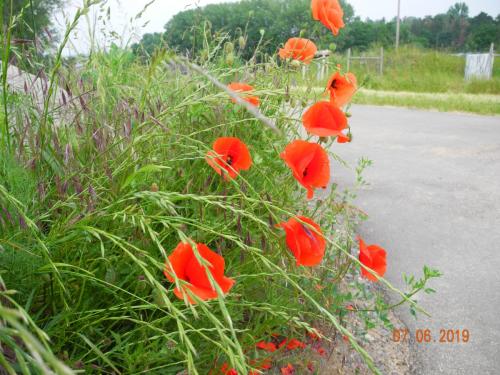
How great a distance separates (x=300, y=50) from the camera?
2.17 m

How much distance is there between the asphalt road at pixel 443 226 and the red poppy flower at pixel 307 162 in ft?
3.10

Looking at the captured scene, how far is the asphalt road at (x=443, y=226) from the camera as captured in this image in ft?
6.98

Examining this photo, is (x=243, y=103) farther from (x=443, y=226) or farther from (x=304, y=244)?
(x=443, y=226)

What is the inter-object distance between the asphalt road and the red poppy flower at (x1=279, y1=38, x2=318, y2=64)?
47.1 inches

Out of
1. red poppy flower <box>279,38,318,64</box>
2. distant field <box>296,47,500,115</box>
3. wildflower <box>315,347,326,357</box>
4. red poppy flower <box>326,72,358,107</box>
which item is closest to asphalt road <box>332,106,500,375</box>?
wildflower <box>315,347,326,357</box>

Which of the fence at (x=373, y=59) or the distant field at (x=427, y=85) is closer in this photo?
the distant field at (x=427, y=85)

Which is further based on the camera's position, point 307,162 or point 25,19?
point 25,19

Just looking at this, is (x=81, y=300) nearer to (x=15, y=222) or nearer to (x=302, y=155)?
(x=15, y=222)

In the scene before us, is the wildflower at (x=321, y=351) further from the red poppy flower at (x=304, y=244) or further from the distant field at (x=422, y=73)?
the distant field at (x=422, y=73)

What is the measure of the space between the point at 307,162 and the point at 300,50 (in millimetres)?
902

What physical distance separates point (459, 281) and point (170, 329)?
174cm

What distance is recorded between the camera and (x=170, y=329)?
4.73 ft

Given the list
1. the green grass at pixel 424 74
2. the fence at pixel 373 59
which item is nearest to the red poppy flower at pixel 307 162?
the green grass at pixel 424 74

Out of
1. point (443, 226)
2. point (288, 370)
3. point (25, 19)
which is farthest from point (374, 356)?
point (25, 19)
